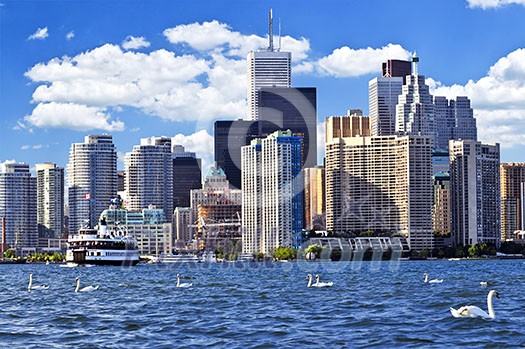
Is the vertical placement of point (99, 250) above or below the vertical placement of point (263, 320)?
above

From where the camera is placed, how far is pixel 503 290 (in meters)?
71.5

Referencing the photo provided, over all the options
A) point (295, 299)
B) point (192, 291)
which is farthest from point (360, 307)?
point (192, 291)

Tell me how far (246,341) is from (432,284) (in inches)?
1793

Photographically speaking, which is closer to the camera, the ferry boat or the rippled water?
the rippled water

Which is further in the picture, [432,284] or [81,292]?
[432,284]

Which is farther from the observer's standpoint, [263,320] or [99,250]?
[99,250]

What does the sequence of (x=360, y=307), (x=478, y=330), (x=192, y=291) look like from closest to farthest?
1. (x=478, y=330)
2. (x=360, y=307)
3. (x=192, y=291)

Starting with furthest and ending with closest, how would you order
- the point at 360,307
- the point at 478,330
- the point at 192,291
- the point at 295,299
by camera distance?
the point at 192,291 → the point at 295,299 → the point at 360,307 → the point at 478,330

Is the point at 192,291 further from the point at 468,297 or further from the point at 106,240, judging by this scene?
the point at 106,240

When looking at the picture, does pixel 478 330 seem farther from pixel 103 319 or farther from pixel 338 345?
pixel 103 319

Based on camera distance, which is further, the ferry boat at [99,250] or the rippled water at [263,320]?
the ferry boat at [99,250]

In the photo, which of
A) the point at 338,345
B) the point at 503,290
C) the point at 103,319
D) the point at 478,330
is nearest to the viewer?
the point at 338,345

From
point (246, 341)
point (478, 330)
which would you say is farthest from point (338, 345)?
point (478, 330)

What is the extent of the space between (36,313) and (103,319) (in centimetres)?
698
